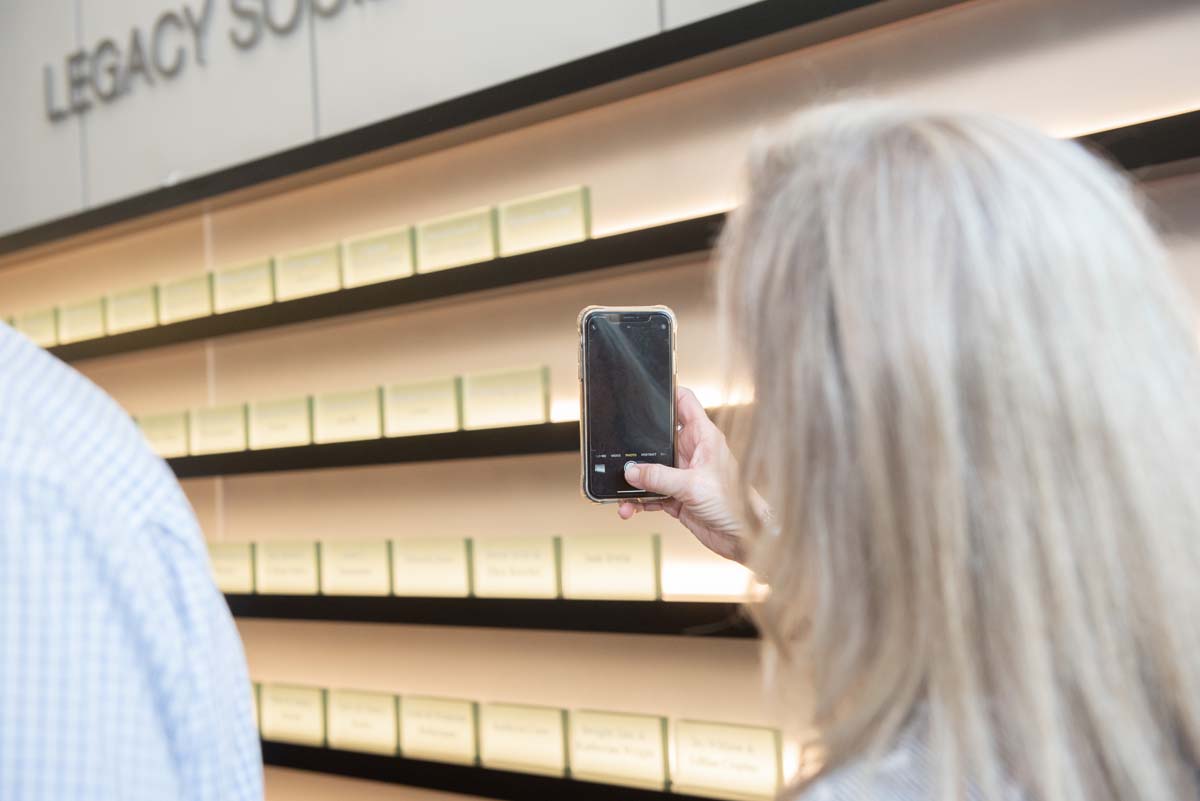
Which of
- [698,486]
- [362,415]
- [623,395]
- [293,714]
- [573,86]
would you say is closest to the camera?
[698,486]

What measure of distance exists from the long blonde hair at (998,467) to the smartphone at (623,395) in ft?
2.39

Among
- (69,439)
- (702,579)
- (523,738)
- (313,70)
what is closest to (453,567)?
(523,738)

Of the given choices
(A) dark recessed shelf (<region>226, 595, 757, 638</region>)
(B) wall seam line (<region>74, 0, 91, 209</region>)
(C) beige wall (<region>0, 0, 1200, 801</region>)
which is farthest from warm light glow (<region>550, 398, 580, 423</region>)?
(B) wall seam line (<region>74, 0, 91, 209</region>)

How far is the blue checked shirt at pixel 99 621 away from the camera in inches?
20.6

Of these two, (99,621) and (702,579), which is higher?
(99,621)

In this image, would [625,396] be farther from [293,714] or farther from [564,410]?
[293,714]

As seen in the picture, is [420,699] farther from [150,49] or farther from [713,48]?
[150,49]

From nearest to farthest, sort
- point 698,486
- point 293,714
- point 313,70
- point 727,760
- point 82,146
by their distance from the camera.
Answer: point 698,486, point 727,760, point 293,714, point 313,70, point 82,146

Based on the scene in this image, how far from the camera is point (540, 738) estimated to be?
73.2 inches

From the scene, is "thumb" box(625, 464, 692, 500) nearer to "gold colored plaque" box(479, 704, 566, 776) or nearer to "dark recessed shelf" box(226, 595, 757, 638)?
"dark recessed shelf" box(226, 595, 757, 638)

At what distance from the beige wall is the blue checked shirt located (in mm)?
955

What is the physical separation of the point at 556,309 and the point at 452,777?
87 cm

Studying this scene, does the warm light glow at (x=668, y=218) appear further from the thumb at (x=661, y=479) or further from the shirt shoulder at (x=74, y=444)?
the shirt shoulder at (x=74, y=444)

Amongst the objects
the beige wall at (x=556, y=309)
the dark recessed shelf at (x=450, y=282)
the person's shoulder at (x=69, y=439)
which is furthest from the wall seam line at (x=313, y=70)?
the person's shoulder at (x=69, y=439)
